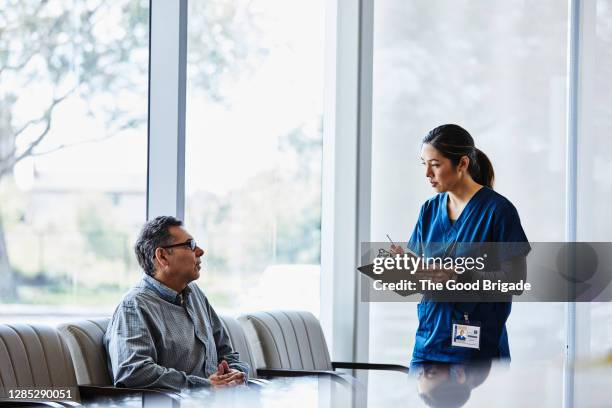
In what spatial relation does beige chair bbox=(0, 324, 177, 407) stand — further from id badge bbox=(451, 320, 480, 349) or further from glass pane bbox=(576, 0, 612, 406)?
glass pane bbox=(576, 0, 612, 406)

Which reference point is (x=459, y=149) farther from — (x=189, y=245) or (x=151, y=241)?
(x=151, y=241)

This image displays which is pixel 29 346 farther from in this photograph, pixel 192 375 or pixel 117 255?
pixel 117 255

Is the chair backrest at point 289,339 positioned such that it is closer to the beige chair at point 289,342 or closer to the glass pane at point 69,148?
the beige chair at point 289,342

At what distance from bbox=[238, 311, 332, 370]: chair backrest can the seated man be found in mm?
421

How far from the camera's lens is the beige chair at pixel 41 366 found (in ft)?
7.26

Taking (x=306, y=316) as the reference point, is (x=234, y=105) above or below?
above

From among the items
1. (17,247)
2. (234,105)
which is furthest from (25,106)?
(234,105)

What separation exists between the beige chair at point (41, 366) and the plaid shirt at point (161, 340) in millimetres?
81

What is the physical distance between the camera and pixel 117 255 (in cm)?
749

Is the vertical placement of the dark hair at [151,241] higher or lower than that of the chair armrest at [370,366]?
higher

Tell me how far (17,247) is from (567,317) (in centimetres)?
482

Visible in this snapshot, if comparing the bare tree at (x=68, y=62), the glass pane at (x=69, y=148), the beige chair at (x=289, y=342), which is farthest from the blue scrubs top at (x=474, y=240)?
the glass pane at (x=69, y=148)

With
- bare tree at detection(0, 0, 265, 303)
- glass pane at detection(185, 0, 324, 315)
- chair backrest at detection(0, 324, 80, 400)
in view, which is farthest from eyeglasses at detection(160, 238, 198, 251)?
bare tree at detection(0, 0, 265, 303)

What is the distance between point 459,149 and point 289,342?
1.02 m
